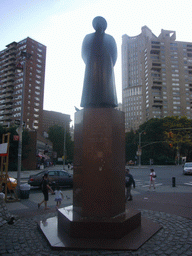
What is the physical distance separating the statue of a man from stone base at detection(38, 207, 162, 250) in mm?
3375

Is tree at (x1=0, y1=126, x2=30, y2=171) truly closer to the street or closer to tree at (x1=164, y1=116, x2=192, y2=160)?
the street

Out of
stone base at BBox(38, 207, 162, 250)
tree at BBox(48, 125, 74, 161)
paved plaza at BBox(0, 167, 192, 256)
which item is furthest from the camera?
tree at BBox(48, 125, 74, 161)

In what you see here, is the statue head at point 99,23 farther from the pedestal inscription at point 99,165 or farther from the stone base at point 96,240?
the stone base at point 96,240

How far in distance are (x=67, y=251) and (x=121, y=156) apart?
274 centimetres

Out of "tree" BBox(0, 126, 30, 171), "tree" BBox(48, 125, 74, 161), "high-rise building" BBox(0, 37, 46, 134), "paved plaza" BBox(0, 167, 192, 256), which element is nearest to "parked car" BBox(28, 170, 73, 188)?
"paved plaza" BBox(0, 167, 192, 256)

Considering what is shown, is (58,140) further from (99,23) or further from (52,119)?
(99,23)

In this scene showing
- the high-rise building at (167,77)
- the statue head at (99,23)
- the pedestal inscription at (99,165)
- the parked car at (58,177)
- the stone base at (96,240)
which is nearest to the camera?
the stone base at (96,240)

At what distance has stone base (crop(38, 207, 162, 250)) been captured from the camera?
436 centimetres

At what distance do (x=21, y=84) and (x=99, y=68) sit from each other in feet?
251

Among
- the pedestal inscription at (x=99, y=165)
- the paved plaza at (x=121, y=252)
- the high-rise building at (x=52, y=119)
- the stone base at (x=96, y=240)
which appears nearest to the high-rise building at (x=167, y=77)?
the high-rise building at (x=52, y=119)

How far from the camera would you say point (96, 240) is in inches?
183

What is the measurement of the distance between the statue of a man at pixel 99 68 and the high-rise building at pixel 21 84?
70.7 meters

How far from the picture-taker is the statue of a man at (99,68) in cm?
612

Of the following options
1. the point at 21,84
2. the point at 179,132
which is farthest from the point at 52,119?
the point at 179,132
